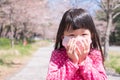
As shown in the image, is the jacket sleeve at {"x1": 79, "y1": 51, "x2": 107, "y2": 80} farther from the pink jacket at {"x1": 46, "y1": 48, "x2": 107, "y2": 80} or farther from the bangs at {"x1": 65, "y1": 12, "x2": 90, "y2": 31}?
the bangs at {"x1": 65, "y1": 12, "x2": 90, "y2": 31}

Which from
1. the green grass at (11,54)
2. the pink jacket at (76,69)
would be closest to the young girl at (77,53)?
the pink jacket at (76,69)

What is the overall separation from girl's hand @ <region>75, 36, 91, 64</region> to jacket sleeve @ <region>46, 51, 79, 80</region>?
82 mm

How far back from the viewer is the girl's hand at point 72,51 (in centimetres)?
226

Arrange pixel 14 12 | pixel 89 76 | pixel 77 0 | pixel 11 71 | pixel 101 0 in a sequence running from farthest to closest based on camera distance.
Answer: pixel 14 12, pixel 77 0, pixel 101 0, pixel 11 71, pixel 89 76

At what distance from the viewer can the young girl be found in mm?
2301

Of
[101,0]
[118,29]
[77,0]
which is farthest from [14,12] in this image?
[118,29]

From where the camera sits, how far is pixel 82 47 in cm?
228

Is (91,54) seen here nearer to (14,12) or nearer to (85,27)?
(85,27)

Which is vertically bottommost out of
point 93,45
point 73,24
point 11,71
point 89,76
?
point 11,71

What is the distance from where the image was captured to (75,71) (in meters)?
2.33

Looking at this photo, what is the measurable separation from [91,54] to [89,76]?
20 centimetres

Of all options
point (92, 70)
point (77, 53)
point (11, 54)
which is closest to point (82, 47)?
point (77, 53)

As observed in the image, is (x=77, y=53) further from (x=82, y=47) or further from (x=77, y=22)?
(x=77, y=22)

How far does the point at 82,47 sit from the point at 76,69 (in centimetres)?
15
